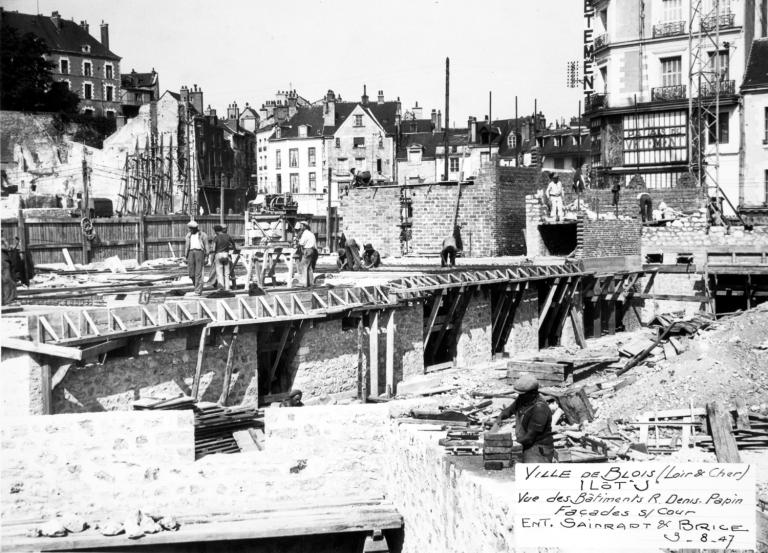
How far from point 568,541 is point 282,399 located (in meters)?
10.3

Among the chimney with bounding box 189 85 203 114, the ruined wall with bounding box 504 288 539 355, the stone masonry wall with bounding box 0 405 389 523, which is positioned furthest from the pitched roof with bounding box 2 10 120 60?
the stone masonry wall with bounding box 0 405 389 523

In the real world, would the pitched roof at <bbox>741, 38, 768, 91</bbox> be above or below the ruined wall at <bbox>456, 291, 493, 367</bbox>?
above

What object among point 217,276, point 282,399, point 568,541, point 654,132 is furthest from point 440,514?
point 654,132

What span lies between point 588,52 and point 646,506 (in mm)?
39085

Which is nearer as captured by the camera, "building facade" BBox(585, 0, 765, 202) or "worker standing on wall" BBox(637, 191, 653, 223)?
"worker standing on wall" BBox(637, 191, 653, 223)

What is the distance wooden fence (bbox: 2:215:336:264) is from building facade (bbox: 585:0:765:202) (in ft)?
60.0

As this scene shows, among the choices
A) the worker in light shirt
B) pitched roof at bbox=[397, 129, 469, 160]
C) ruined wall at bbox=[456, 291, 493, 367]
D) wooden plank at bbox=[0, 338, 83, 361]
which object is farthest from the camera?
pitched roof at bbox=[397, 129, 469, 160]

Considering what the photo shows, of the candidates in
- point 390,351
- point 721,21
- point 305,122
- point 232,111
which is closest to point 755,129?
point 721,21

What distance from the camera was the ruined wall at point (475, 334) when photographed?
2359 centimetres

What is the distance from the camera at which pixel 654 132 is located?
137 ft

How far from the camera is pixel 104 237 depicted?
112 ft

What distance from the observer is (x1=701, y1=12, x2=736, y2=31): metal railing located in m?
39.9

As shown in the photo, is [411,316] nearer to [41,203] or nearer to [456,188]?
[456,188]

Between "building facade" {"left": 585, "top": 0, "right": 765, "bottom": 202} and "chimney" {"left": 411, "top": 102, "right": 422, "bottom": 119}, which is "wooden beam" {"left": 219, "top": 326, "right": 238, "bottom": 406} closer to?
"building facade" {"left": 585, "top": 0, "right": 765, "bottom": 202}
